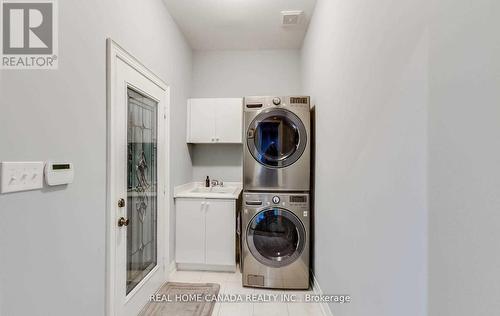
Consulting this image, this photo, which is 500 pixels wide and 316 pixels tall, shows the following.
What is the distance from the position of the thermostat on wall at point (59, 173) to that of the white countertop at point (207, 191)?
5.29 ft

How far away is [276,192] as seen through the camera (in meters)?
2.46

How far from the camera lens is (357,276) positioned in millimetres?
1321

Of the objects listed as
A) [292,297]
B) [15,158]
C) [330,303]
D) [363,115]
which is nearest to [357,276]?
[330,303]

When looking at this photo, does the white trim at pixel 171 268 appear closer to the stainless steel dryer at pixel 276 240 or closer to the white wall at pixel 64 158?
the stainless steel dryer at pixel 276 240

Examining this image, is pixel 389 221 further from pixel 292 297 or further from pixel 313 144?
pixel 292 297

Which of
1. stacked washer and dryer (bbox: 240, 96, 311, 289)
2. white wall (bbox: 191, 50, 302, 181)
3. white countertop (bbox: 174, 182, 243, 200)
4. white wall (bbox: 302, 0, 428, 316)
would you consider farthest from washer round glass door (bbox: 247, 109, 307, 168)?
white wall (bbox: 191, 50, 302, 181)

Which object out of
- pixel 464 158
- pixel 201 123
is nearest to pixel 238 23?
pixel 201 123

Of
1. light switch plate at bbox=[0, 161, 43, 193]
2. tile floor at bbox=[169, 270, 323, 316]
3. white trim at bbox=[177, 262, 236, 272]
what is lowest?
tile floor at bbox=[169, 270, 323, 316]

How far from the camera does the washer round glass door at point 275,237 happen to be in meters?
2.43

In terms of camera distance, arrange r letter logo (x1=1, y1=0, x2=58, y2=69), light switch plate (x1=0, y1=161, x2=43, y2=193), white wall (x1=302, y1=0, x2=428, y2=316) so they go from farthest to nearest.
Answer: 1. r letter logo (x1=1, y1=0, x2=58, y2=69)
2. light switch plate (x1=0, y1=161, x2=43, y2=193)
3. white wall (x1=302, y1=0, x2=428, y2=316)

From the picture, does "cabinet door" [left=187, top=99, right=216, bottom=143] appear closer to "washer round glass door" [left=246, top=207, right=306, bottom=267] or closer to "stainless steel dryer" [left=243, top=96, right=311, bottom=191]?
"stainless steel dryer" [left=243, top=96, right=311, bottom=191]

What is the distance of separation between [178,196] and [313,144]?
163 centimetres

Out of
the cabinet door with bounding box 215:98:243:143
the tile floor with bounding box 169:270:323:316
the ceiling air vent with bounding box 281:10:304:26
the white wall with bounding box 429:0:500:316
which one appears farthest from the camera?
the cabinet door with bounding box 215:98:243:143

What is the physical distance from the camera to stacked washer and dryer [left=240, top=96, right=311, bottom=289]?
7.97 ft
